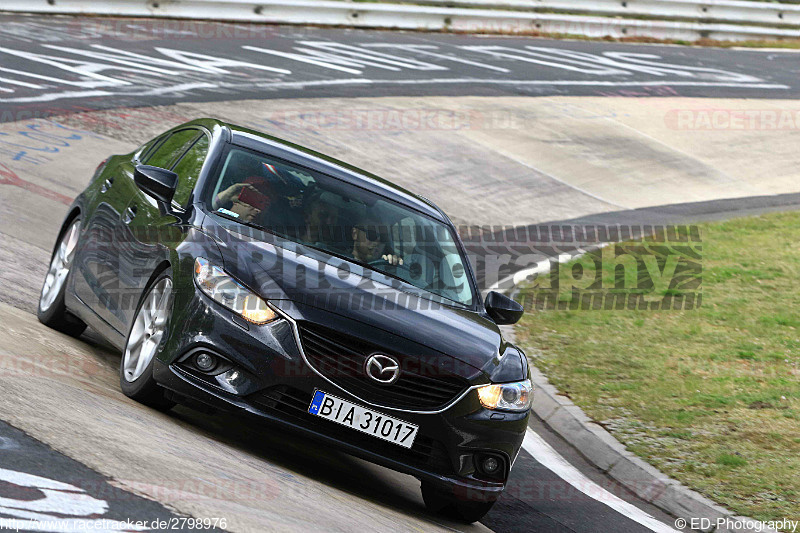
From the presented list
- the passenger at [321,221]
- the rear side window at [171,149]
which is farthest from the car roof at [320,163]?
the passenger at [321,221]

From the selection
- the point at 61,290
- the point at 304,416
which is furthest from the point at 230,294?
the point at 61,290

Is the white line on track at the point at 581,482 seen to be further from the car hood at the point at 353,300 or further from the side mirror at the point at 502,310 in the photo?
the car hood at the point at 353,300

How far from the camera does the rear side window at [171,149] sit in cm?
741

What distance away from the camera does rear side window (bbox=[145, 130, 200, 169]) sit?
7410 millimetres

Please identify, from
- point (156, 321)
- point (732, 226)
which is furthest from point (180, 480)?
point (732, 226)

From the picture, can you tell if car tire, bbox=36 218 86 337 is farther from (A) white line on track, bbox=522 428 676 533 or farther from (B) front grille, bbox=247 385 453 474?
(A) white line on track, bbox=522 428 676 533

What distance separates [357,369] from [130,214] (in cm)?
228

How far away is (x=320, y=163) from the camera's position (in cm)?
709

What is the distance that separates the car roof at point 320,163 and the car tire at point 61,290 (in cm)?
134

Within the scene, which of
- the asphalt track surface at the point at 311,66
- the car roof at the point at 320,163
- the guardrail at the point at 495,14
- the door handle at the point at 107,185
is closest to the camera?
the car roof at the point at 320,163

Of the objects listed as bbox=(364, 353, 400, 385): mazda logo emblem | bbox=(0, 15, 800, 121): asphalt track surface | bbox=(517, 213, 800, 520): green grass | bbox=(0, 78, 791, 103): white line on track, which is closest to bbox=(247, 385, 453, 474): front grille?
bbox=(364, 353, 400, 385): mazda logo emblem

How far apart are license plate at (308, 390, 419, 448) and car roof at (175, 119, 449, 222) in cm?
194

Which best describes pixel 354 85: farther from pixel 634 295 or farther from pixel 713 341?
pixel 713 341

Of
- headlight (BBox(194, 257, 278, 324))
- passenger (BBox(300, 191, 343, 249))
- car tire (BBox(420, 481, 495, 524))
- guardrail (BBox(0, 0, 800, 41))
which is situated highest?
guardrail (BBox(0, 0, 800, 41))
